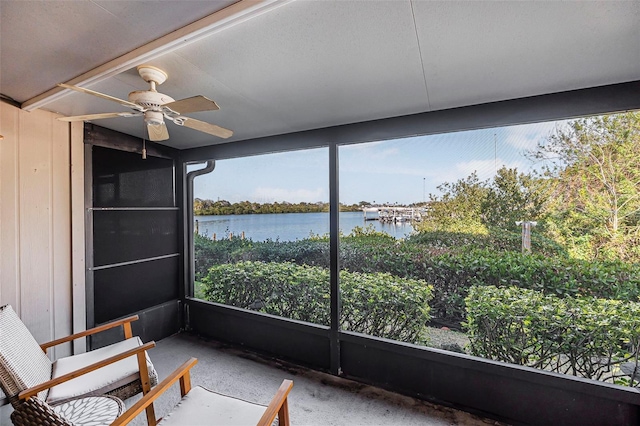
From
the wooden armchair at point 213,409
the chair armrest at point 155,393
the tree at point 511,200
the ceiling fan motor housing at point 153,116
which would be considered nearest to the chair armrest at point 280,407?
the wooden armchair at point 213,409

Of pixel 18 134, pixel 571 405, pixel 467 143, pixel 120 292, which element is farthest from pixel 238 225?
pixel 571 405

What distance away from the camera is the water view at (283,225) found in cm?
286

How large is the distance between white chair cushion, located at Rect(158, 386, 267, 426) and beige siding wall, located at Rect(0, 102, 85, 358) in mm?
1887

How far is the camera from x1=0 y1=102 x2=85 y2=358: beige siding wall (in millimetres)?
2371

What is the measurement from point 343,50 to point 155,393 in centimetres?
210

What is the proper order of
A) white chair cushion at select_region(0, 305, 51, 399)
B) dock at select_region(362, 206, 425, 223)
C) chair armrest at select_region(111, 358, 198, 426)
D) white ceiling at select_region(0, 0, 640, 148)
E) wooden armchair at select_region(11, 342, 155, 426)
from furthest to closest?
dock at select_region(362, 206, 425, 223) < white chair cushion at select_region(0, 305, 51, 399) < wooden armchair at select_region(11, 342, 155, 426) < chair armrest at select_region(111, 358, 198, 426) < white ceiling at select_region(0, 0, 640, 148)

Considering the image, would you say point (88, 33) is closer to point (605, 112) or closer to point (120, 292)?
point (120, 292)

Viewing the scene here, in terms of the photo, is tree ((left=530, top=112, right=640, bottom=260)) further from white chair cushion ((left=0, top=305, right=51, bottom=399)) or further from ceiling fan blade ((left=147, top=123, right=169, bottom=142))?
white chair cushion ((left=0, top=305, right=51, bottom=399))

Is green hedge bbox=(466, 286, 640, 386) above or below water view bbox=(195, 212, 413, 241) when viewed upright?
below

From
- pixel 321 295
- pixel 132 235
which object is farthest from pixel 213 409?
pixel 132 235

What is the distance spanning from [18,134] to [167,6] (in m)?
2.20

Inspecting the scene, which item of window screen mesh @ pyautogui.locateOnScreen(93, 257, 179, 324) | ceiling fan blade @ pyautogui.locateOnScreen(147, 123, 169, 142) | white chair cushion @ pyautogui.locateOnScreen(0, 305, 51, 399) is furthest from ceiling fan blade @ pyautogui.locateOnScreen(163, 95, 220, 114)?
window screen mesh @ pyautogui.locateOnScreen(93, 257, 179, 324)

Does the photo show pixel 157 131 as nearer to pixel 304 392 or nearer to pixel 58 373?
pixel 58 373

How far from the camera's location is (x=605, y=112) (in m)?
1.94
